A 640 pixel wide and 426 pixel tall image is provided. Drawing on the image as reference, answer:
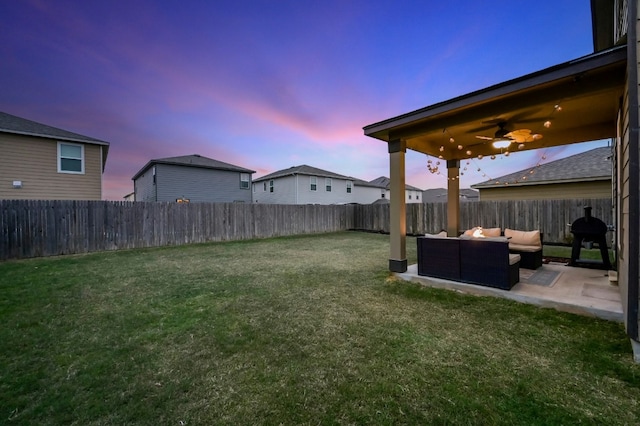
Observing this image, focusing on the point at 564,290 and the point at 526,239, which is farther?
the point at 526,239

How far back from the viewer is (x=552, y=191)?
11.0 m

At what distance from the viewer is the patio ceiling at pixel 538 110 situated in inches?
117

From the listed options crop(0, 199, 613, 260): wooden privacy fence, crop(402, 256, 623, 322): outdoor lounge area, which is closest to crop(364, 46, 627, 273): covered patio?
crop(402, 256, 623, 322): outdoor lounge area

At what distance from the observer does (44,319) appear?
3.13m

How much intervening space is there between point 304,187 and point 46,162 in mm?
13878

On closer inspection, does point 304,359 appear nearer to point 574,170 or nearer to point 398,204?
point 398,204

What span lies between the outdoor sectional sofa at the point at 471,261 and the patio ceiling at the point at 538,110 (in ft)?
6.25

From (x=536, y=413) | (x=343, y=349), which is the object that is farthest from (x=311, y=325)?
(x=536, y=413)

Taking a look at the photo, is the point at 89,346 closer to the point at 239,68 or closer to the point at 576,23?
the point at 239,68

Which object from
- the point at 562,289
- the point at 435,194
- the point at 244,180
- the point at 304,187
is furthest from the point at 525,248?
the point at 435,194

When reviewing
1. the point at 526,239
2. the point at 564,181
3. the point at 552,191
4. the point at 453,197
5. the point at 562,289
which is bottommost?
the point at 562,289

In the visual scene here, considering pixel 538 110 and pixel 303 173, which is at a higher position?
pixel 303 173

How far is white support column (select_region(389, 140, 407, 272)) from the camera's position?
4.79 meters

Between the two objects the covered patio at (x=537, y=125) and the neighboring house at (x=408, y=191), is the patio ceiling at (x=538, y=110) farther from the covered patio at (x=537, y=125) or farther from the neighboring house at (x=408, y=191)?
the neighboring house at (x=408, y=191)
